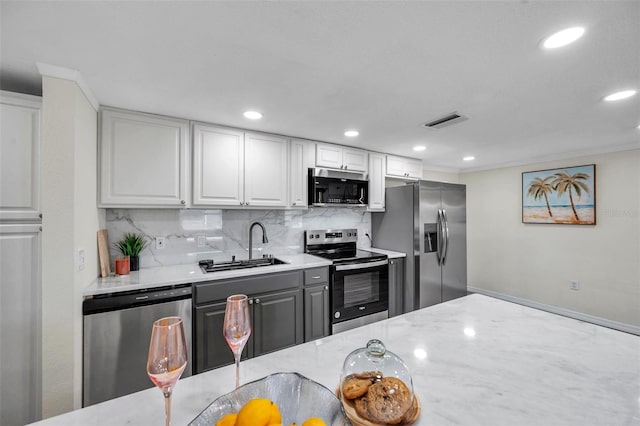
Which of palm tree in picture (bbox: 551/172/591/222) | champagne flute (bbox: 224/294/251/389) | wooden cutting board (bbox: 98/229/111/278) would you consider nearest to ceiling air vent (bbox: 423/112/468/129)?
champagne flute (bbox: 224/294/251/389)

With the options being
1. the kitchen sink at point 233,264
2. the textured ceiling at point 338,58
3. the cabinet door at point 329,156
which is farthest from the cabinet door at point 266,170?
the kitchen sink at point 233,264

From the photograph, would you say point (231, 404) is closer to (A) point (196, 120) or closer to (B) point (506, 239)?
(A) point (196, 120)

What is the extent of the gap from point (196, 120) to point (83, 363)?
1.99 m

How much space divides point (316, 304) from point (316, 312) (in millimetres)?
77

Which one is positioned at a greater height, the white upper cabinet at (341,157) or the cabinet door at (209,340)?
the white upper cabinet at (341,157)

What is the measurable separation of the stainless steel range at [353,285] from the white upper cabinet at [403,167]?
132cm

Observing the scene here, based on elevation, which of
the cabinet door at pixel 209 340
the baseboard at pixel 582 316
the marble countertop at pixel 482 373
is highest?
the marble countertop at pixel 482 373

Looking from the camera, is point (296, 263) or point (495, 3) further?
point (296, 263)

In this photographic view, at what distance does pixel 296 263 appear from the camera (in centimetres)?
266

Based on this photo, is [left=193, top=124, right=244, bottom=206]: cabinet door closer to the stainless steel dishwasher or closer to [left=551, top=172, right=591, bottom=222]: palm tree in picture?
the stainless steel dishwasher

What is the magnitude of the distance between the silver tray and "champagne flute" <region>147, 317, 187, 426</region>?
11cm

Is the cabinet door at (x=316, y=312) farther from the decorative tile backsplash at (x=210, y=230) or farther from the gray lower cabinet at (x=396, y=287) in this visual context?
the gray lower cabinet at (x=396, y=287)

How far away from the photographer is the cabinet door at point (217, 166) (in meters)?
2.43

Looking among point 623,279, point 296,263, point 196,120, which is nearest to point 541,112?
point 296,263
